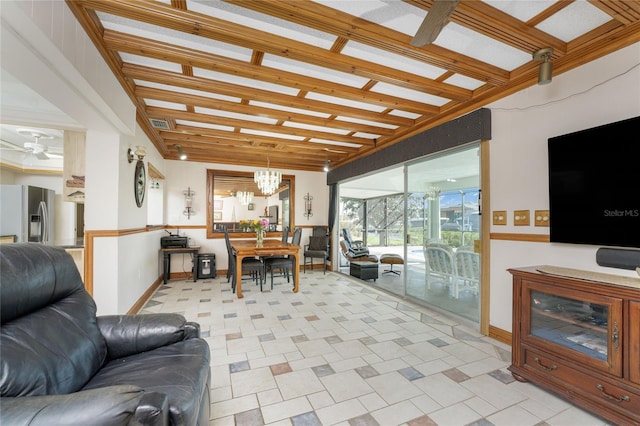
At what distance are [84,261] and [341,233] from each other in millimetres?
5421

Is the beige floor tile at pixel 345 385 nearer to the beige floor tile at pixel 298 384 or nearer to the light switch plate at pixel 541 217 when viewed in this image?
the beige floor tile at pixel 298 384

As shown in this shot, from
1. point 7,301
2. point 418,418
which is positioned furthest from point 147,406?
point 418,418

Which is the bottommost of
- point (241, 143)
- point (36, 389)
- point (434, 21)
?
point (36, 389)

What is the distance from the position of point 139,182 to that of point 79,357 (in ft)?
9.61

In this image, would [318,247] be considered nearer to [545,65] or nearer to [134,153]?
[134,153]

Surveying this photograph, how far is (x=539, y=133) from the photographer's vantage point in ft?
8.21

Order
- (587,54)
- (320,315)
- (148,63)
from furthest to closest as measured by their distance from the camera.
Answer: (320,315) → (148,63) → (587,54)

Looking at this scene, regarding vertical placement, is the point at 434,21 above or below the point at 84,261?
above

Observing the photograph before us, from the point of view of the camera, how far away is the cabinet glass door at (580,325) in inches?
64.2

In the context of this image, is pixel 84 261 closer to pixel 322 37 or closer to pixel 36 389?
pixel 36 389

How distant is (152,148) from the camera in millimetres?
4508

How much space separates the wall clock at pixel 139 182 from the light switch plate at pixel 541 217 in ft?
14.9

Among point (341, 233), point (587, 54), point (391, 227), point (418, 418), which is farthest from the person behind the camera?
point (391, 227)

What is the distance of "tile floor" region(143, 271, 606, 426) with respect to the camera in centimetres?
171
